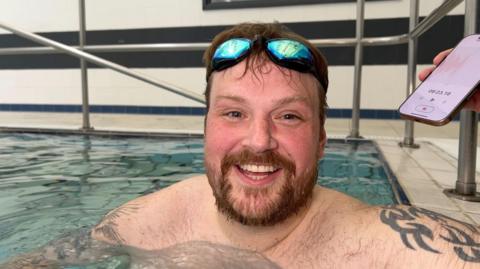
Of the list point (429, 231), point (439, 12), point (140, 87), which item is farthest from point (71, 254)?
point (140, 87)

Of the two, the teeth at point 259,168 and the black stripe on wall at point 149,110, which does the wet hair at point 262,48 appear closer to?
the teeth at point 259,168

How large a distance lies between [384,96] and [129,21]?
423 centimetres

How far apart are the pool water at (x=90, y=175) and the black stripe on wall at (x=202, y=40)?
113 inches

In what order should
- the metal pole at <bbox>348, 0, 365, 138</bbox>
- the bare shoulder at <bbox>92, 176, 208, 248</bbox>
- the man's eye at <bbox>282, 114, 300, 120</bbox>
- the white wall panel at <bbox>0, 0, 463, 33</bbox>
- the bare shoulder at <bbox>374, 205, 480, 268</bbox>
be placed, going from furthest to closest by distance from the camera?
the white wall panel at <bbox>0, 0, 463, 33</bbox> → the metal pole at <bbox>348, 0, 365, 138</bbox> → the bare shoulder at <bbox>92, 176, 208, 248</bbox> → the man's eye at <bbox>282, 114, 300, 120</bbox> → the bare shoulder at <bbox>374, 205, 480, 268</bbox>

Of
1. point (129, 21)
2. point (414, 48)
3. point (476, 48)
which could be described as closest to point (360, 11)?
point (414, 48)

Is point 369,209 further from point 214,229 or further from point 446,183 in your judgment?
point 446,183

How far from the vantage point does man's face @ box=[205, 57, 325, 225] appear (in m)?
1.27

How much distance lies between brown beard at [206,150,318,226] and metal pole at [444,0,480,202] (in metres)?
0.81

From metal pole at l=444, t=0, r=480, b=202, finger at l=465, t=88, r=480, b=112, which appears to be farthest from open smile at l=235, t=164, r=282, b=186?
metal pole at l=444, t=0, r=480, b=202

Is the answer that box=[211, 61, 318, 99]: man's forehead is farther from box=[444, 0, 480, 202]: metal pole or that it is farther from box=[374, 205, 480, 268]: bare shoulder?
box=[444, 0, 480, 202]: metal pole

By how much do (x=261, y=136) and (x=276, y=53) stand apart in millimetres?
273

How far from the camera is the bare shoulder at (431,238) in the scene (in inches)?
42.6

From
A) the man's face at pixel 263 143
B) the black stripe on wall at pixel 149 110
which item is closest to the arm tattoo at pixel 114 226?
the man's face at pixel 263 143

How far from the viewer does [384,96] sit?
6523 millimetres
